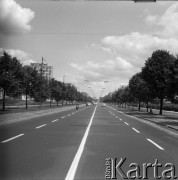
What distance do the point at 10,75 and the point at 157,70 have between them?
1883 cm

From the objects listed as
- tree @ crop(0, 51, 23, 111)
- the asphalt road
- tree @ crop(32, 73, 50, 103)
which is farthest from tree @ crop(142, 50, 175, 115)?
the asphalt road

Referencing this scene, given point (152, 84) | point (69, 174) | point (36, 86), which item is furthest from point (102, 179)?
point (36, 86)

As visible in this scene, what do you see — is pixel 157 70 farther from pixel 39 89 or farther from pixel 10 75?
pixel 39 89

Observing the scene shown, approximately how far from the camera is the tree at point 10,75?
116 feet

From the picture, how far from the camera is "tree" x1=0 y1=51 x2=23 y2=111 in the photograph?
35.5m

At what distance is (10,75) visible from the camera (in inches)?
1454

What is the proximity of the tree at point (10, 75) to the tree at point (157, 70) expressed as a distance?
16677 mm

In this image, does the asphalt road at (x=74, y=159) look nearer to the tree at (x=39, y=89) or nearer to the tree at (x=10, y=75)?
the tree at (x=10, y=75)

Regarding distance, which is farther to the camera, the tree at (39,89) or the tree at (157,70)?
the tree at (39,89)

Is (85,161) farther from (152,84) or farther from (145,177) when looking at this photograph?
(152,84)

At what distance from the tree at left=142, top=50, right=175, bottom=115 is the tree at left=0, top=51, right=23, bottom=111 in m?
16.7

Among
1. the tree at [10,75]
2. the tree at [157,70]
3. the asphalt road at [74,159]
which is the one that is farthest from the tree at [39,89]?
the asphalt road at [74,159]

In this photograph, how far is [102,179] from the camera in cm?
639

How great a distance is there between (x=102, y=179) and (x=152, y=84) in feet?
110
